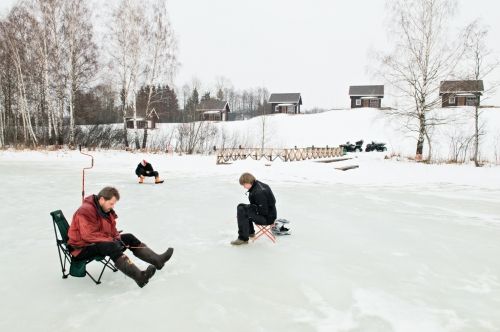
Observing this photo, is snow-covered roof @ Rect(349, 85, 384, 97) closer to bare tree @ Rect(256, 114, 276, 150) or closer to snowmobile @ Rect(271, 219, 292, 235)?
bare tree @ Rect(256, 114, 276, 150)

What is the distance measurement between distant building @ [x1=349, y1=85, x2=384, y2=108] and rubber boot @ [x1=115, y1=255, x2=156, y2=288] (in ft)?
166

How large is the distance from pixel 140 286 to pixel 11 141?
28834 millimetres

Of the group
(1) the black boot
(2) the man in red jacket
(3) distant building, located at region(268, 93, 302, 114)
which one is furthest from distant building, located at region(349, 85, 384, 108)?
(2) the man in red jacket

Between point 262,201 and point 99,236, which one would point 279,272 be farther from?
point 99,236

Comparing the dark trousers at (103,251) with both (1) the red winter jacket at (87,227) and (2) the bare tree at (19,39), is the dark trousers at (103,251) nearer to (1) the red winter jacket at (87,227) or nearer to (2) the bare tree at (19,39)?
(1) the red winter jacket at (87,227)

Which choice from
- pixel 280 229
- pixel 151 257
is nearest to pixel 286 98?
pixel 280 229

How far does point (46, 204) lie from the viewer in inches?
282

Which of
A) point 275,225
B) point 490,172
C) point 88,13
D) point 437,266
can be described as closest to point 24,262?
point 275,225

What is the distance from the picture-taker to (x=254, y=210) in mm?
4777

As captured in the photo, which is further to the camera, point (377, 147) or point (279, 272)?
point (377, 147)

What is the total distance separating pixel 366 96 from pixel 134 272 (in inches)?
2007

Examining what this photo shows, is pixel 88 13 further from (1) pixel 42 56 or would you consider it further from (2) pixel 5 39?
(2) pixel 5 39

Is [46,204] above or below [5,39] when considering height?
below

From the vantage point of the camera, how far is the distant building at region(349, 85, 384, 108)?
160ft
